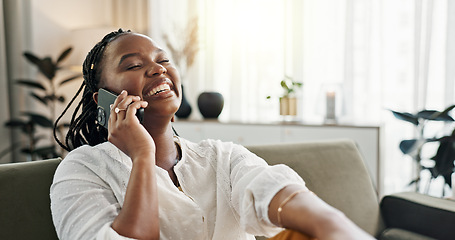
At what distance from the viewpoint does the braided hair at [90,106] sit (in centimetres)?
112

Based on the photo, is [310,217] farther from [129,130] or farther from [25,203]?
[25,203]

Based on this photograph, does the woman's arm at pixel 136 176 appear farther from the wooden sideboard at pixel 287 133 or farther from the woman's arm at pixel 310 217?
the wooden sideboard at pixel 287 133

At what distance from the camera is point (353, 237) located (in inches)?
26.2

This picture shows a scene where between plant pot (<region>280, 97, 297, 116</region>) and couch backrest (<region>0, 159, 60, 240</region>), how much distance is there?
6.82ft

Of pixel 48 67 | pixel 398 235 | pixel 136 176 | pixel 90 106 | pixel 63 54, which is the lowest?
pixel 398 235

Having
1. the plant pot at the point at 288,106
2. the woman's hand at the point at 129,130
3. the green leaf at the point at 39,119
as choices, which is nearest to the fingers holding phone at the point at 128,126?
the woman's hand at the point at 129,130

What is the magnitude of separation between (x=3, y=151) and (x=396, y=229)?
305cm

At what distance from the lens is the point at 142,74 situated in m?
1.02

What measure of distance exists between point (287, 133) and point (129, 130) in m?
2.00

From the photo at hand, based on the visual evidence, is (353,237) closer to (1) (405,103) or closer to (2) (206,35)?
(1) (405,103)

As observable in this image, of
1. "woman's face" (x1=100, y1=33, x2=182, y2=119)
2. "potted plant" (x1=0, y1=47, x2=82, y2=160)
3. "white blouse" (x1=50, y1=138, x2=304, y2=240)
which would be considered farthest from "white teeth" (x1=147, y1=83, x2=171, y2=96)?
"potted plant" (x1=0, y1=47, x2=82, y2=160)

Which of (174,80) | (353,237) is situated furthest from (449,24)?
(353,237)

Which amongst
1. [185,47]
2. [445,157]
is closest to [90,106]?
[445,157]

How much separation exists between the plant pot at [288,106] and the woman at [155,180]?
1839mm
